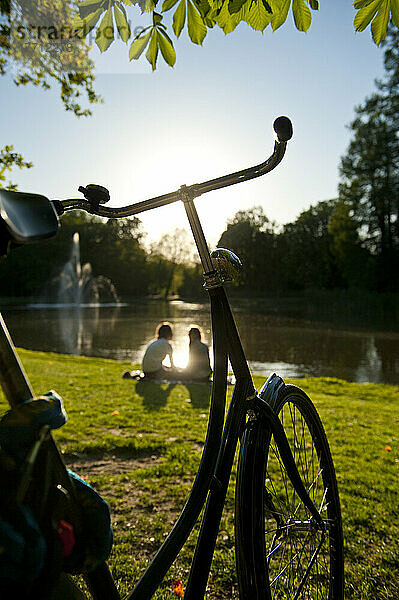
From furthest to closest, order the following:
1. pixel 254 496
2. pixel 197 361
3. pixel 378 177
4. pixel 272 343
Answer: pixel 378 177
pixel 272 343
pixel 197 361
pixel 254 496

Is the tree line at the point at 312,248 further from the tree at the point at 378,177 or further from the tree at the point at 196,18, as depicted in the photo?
the tree at the point at 196,18

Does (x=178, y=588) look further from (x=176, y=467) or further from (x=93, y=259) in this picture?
(x=93, y=259)

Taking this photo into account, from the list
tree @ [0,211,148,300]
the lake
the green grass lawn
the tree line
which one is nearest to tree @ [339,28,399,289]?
the tree line

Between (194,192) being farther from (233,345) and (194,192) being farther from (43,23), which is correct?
(43,23)

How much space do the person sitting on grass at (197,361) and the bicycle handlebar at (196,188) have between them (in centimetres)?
666

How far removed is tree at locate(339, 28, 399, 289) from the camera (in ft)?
116

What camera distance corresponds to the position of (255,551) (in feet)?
4.49

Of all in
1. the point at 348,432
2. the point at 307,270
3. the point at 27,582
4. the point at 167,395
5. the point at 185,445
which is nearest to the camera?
the point at 27,582

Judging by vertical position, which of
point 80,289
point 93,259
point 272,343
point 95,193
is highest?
point 93,259

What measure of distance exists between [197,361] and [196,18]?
6381 millimetres

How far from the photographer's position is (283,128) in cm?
143

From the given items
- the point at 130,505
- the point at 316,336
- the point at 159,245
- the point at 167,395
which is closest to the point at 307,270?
the point at 159,245

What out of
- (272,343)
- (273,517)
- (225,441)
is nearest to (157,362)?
(273,517)

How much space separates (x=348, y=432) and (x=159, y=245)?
45.1m
